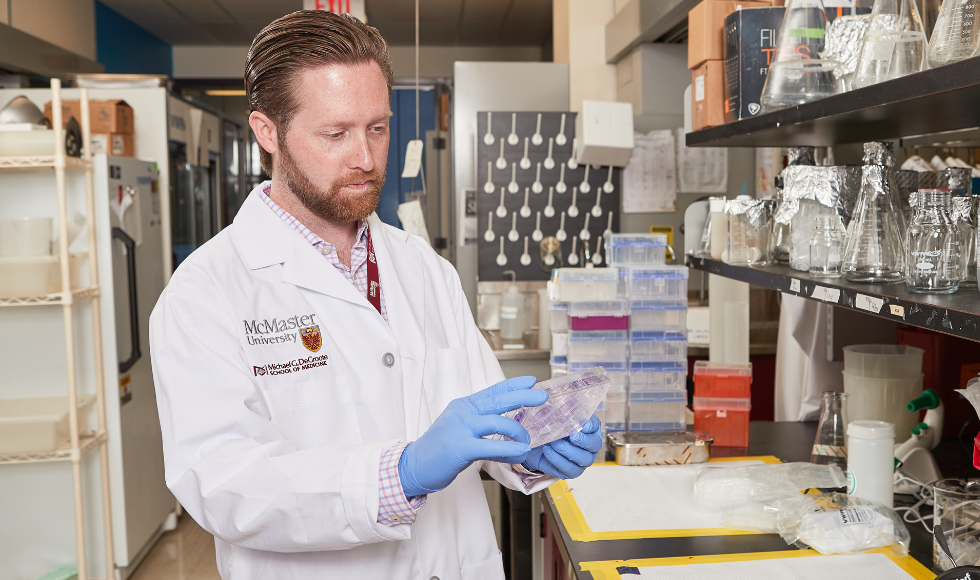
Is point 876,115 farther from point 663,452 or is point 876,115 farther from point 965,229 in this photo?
point 663,452

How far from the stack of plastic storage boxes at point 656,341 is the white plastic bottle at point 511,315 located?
150 cm

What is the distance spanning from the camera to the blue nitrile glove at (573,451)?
128cm

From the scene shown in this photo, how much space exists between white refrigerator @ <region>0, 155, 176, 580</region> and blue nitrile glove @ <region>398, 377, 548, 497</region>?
2657 mm

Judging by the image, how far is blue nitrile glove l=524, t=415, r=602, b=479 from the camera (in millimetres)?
1275

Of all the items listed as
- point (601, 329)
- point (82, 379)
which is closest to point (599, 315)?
point (601, 329)

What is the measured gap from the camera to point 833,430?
1.82m

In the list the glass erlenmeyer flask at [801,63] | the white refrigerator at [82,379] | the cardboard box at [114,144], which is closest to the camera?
the glass erlenmeyer flask at [801,63]

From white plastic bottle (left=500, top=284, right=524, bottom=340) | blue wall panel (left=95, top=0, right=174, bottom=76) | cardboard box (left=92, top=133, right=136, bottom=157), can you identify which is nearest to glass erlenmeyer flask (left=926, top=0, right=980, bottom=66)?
white plastic bottle (left=500, top=284, right=524, bottom=340)

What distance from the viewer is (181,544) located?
371 centimetres

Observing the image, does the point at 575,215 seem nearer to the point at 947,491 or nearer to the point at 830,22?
the point at 830,22

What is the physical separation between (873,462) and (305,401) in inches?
45.1

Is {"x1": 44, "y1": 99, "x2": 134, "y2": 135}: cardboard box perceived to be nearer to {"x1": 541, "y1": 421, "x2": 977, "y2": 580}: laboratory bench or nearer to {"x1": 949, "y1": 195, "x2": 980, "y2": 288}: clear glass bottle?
{"x1": 541, "y1": 421, "x2": 977, "y2": 580}: laboratory bench

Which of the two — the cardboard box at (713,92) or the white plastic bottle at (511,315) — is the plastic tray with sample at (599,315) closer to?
the cardboard box at (713,92)

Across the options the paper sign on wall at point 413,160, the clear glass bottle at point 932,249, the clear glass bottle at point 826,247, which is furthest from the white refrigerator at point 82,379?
the clear glass bottle at point 932,249
